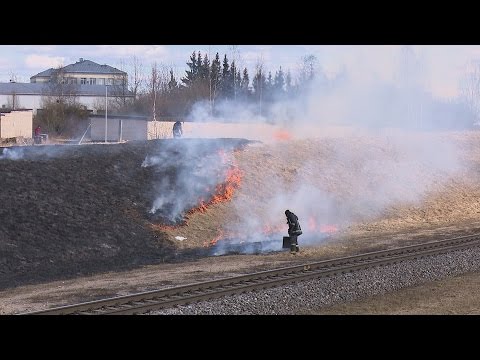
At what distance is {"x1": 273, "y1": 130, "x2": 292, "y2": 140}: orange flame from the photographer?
48.1 meters

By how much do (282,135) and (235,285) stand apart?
31898 mm

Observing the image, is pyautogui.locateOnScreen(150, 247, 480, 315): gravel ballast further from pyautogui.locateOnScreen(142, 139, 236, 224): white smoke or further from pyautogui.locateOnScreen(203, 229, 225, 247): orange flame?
pyautogui.locateOnScreen(142, 139, 236, 224): white smoke

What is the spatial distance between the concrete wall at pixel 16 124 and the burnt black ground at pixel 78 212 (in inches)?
746

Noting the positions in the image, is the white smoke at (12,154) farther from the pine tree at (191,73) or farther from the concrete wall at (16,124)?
the pine tree at (191,73)

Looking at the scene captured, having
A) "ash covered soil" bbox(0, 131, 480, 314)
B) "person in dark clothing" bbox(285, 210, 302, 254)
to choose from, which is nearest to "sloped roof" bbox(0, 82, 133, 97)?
"ash covered soil" bbox(0, 131, 480, 314)

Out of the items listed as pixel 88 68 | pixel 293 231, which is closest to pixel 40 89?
pixel 88 68

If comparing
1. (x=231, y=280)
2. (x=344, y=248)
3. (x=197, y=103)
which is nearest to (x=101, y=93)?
(x=197, y=103)

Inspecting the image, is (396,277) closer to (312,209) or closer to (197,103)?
(312,209)

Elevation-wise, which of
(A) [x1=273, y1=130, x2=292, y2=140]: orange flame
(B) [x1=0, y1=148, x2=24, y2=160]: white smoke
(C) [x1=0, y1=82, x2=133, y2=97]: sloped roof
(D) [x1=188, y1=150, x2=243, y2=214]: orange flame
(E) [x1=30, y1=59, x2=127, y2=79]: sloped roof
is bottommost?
(D) [x1=188, y1=150, x2=243, y2=214]: orange flame

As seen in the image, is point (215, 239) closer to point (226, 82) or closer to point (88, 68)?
point (226, 82)

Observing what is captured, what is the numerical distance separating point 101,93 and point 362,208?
229 ft

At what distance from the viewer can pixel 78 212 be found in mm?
28188

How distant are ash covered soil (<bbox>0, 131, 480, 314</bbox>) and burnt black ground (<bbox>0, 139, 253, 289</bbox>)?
51 millimetres

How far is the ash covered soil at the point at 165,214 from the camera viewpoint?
851 inches
